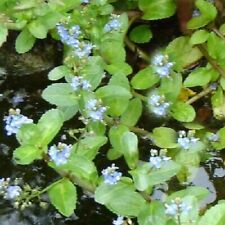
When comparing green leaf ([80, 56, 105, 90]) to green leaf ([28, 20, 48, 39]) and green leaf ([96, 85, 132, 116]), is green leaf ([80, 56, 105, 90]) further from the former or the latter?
green leaf ([28, 20, 48, 39])

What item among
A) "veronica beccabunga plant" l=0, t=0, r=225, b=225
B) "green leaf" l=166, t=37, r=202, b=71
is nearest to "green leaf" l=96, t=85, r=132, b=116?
"veronica beccabunga plant" l=0, t=0, r=225, b=225

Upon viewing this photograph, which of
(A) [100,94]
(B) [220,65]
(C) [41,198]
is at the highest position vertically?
(A) [100,94]

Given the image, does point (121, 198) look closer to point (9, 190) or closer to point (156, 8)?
point (9, 190)

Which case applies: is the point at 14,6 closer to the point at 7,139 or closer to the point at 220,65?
the point at 7,139

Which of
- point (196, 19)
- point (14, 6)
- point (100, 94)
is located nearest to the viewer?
point (100, 94)

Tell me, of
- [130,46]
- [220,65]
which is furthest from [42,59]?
[220,65]

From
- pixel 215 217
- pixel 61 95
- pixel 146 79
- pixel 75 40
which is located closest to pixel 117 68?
pixel 146 79
